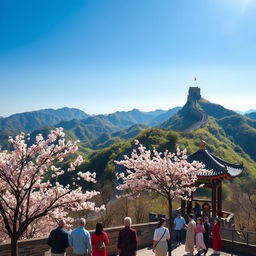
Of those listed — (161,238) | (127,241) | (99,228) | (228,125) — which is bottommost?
(161,238)

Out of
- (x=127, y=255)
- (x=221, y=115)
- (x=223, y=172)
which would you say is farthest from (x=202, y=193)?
(x=221, y=115)

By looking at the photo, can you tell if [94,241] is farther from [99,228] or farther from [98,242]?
[99,228]

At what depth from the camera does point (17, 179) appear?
352 inches

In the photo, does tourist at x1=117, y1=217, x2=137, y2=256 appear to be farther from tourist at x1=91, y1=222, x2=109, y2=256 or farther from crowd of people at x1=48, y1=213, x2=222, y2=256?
tourist at x1=91, y1=222, x2=109, y2=256

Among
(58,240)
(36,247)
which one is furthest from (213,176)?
(58,240)

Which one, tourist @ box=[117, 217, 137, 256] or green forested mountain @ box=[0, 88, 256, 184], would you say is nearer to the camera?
tourist @ box=[117, 217, 137, 256]

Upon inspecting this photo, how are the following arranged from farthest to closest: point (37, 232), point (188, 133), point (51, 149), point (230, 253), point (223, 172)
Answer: point (188, 133)
point (223, 172)
point (37, 232)
point (230, 253)
point (51, 149)

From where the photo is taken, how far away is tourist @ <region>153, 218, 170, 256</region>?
909 cm

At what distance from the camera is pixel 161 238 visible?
9.10m

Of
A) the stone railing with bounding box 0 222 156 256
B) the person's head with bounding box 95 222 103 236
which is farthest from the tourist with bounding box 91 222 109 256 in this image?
the stone railing with bounding box 0 222 156 256

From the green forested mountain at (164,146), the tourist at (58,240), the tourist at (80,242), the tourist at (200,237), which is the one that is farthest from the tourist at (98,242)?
the green forested mountain at (164,146)

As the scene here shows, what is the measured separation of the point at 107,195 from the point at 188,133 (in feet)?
220

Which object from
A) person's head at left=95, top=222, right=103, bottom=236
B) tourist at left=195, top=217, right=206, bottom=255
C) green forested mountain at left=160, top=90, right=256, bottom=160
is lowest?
tourist at left=195, top=217, right=206, bottom=255

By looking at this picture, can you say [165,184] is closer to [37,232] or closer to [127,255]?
[127,255]
